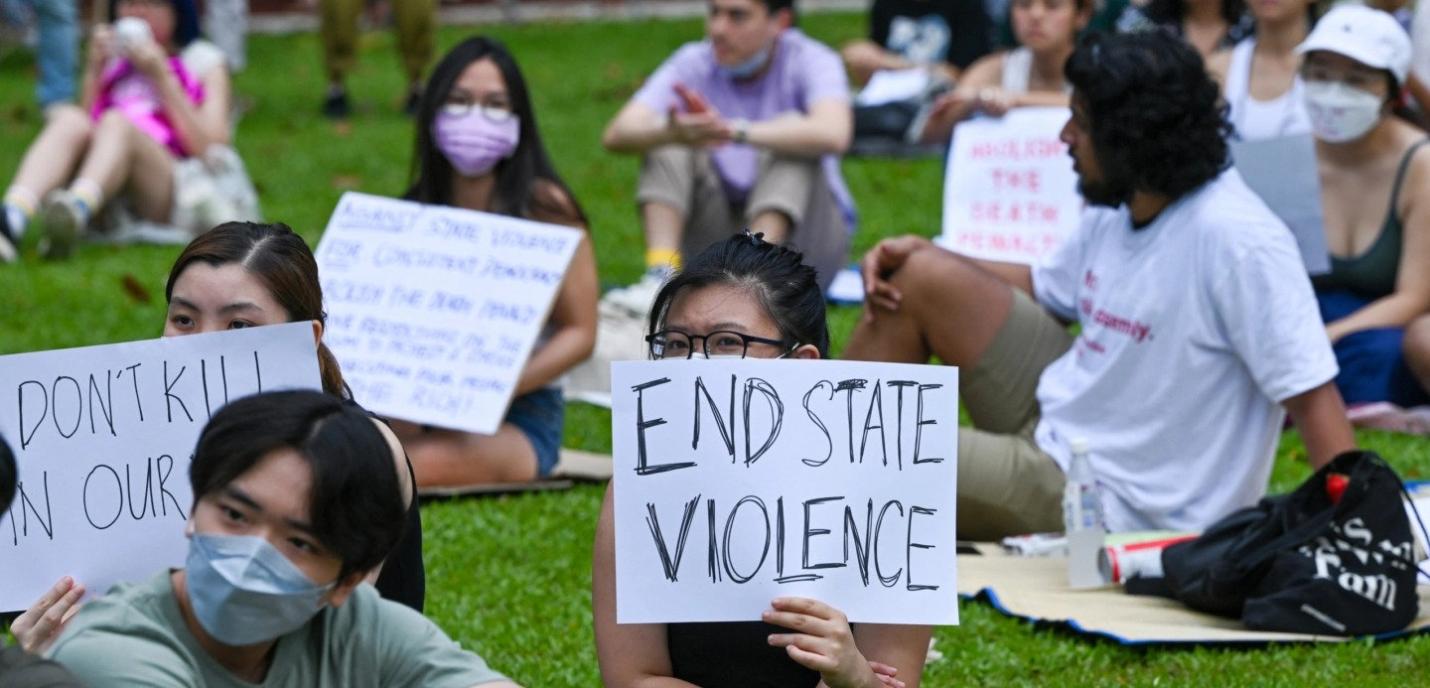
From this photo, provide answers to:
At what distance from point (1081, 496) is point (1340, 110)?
6.48 feet

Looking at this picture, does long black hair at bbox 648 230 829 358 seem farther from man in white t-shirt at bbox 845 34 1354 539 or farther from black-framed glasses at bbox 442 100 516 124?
black-framed glasses at bbox 442 100 516 124

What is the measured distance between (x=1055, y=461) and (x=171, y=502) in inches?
115

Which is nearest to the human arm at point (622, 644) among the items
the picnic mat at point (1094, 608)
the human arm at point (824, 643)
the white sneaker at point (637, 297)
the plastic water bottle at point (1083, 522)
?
the human arm at point (824, 643)

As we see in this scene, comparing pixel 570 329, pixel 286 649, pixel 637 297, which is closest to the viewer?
pixel 286 649

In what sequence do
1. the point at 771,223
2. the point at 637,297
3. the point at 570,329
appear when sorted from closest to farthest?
the point at 570,329
the point at 637,297
the point at 771,223

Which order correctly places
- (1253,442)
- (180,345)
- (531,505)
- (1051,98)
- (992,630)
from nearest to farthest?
(180,345) < (992,630) < (1253,442) < (531,505) < (1051,98)

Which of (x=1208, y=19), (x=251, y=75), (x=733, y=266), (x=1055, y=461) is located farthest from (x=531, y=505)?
(x=251, y=75)

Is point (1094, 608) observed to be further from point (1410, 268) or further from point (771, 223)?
point (771, 223)

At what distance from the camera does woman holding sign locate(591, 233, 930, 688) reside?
11.4 ft

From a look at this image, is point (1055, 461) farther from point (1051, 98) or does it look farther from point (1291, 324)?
point (1051, 98)

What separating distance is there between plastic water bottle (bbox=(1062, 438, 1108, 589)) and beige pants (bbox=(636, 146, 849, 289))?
3.17 metres

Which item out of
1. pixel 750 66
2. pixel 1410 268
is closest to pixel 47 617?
pixel 1410 268

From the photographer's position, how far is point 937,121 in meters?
8.68

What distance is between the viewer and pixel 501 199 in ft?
21.6
